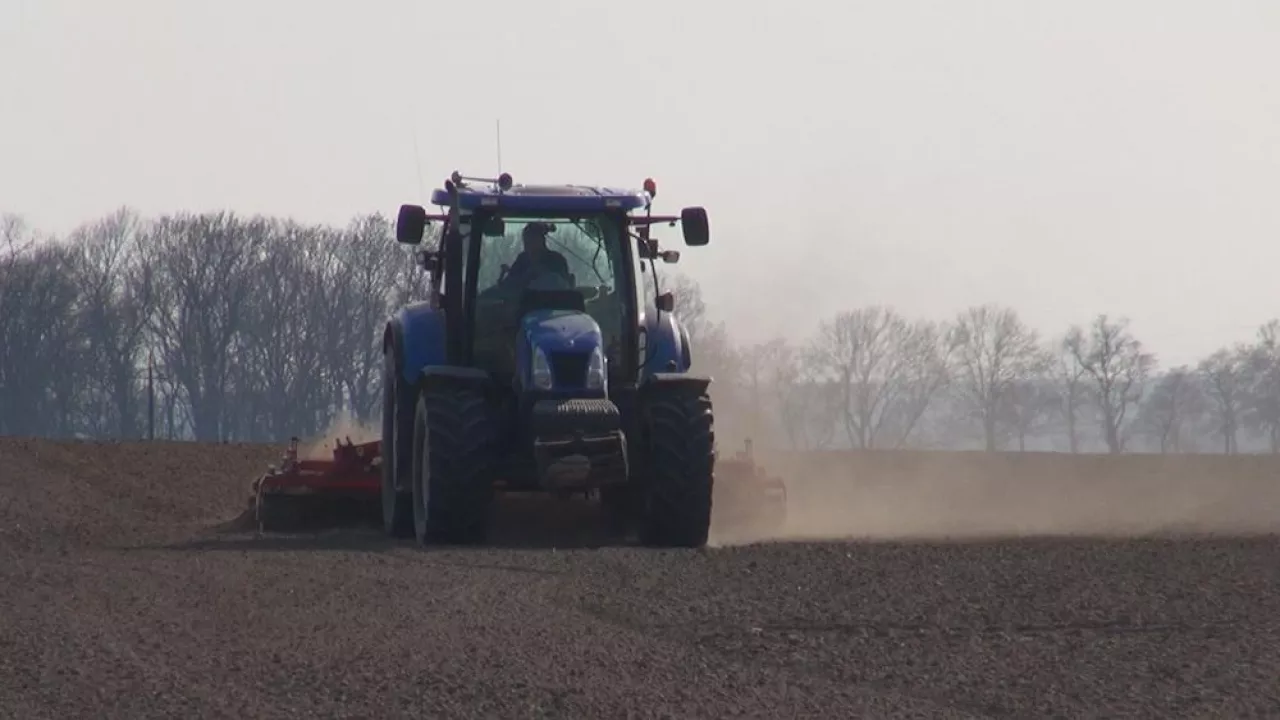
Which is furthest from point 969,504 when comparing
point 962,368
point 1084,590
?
point 962,368

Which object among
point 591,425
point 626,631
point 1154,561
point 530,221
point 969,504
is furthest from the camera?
point 969,504

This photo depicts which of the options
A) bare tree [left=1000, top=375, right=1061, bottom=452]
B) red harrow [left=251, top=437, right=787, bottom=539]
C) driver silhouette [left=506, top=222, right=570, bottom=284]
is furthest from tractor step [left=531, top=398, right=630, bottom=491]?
bare tree [left=1000, top=375, right=1061, bottom=452]

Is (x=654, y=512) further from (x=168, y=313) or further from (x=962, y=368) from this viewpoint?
(x=168, y=313)

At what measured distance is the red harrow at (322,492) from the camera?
55.0ft

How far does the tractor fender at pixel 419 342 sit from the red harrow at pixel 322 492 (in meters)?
1.64

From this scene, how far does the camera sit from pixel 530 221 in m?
15.1

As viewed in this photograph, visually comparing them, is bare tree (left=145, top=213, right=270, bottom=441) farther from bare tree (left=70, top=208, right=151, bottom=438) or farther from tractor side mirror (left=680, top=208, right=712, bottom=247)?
tractor side mirror (left=680, top=208, right=712, bottom=247)

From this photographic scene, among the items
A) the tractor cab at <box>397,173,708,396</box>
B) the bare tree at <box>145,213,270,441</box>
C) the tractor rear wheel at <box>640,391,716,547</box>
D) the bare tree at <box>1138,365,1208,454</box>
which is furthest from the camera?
the bare tree at <box>1138,365,1208,454</box>

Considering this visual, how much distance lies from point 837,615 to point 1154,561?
310 centimetres

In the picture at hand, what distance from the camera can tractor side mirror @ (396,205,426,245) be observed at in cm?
1478

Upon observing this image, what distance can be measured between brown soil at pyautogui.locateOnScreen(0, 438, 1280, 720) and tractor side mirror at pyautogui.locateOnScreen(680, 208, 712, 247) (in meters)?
2.55

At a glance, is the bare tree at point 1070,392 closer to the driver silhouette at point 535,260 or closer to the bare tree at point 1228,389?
the bare tree at point 1228,389

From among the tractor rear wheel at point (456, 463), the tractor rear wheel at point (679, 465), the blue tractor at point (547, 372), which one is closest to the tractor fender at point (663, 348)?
the blue tractor at point (547, 372)

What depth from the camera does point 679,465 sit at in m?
14.2
